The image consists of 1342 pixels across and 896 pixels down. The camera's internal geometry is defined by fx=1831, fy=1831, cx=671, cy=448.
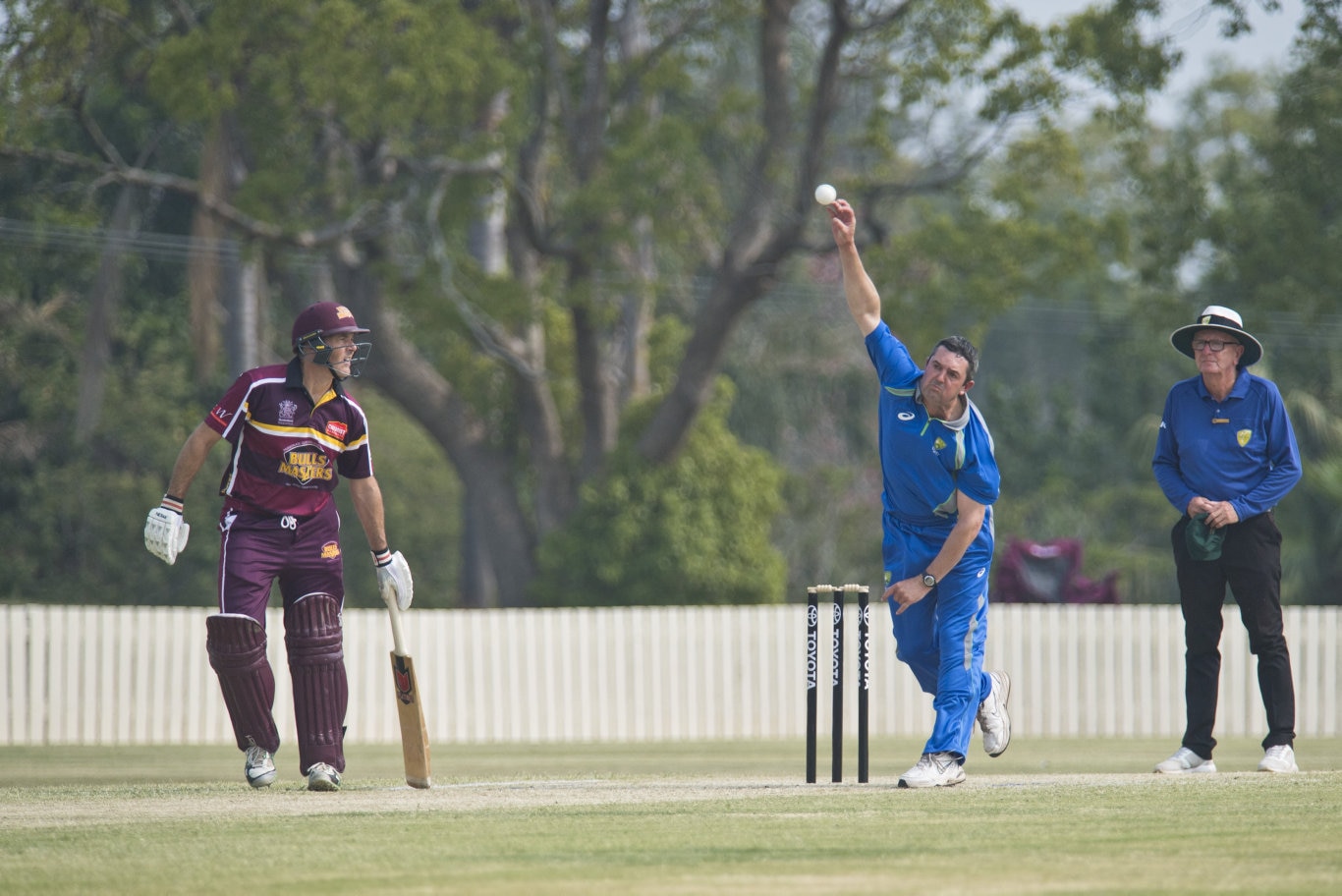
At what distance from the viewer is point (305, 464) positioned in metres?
7.74

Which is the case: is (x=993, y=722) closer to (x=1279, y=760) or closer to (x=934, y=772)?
(x=934, y=772)

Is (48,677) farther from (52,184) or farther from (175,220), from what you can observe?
(175,220)

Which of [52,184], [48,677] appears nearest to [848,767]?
[48,677]

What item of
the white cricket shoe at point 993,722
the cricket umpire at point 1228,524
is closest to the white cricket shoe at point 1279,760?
the cricket umpire at point 1228,524

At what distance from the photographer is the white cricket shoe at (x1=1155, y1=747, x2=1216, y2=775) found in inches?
324

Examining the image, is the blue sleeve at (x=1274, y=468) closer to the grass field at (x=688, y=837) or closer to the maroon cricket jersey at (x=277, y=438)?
the grass field at (x=688, y=837)

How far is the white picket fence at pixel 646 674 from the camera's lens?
54.8 feet

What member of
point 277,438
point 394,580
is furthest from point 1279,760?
point 277,438

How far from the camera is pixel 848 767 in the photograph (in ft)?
36.9

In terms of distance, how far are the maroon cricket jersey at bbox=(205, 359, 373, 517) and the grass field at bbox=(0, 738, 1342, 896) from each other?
1245mm

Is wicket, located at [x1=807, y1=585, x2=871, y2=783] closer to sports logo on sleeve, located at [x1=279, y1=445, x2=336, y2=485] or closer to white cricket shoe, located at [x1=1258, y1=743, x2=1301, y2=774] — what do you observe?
white cricket shoe, located at [x1=1258, y1=743, x2=1301, y2=774]

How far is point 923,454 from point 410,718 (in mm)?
2450

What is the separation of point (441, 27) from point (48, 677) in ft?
26.4

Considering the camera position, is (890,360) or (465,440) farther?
(465,440)
